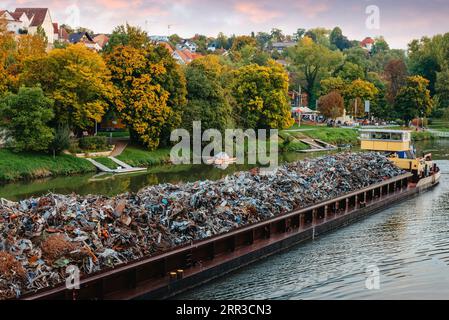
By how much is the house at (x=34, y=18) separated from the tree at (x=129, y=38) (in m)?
38.8

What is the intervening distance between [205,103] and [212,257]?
39702 millimetres

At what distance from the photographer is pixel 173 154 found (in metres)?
54.0

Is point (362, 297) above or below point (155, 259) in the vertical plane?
below

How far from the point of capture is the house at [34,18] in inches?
3635

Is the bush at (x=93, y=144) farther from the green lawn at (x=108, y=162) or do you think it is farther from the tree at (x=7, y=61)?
the tree at (x=7, y=61)

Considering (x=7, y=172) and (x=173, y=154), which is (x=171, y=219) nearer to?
(x=7, y=172)

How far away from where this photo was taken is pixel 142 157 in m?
51.2

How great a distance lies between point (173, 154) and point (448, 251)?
115 feet

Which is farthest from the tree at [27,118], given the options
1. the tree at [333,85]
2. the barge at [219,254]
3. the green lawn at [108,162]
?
the tree at [333,85]

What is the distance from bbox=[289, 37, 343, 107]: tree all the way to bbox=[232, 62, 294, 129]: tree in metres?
39.7

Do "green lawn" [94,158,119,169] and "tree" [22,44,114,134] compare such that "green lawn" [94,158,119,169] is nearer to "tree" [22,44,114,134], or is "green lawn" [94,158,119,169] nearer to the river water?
"tree" [22,44,114,134]
